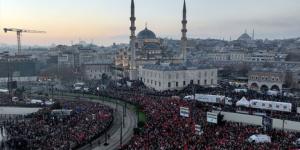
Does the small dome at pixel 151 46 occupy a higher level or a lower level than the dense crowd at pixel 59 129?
higher

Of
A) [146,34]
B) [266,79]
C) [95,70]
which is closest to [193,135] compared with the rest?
[266,79]

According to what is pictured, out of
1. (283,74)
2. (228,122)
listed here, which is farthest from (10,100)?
(283,74)

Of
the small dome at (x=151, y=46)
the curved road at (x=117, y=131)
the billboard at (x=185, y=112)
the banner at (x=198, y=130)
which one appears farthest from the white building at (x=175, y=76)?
the banner at (x=198, y=130)

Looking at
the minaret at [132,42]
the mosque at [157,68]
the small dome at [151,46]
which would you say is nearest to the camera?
the mosque at [157,68]

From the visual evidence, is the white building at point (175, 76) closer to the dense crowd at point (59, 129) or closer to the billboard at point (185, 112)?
the dense crowd at point (59, 129)

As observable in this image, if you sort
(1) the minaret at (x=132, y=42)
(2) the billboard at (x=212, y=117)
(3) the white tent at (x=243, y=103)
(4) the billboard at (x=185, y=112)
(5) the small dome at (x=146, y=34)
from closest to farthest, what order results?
(2) the billboard at (x=212, y=117)
(4) the billboard at (x=185, y=112)
(3) the white tent at (x=243, y=103)
(1) the minaret at (x=132, y=42)
(5) the small dome at (x=146, y=34)

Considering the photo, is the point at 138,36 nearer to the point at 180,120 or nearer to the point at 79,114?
the point at 79,114

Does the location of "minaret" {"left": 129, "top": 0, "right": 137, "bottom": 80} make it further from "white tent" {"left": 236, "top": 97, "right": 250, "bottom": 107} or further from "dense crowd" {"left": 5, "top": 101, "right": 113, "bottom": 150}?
"white tent" {"left": 236, "top": 97, "right": 250, "bottom": 107}
